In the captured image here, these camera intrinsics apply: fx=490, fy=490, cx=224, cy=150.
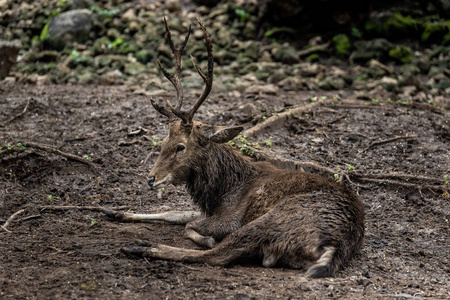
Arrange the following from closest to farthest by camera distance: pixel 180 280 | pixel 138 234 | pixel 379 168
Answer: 1. pixel 180 280
2. pixel 138 234
3. pixel 379 168

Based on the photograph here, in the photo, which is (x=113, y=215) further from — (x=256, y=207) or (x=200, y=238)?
(x=256, y=207)

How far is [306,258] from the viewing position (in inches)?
202

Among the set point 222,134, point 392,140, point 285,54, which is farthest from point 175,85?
point 285,54

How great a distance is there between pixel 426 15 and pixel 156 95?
30.2 ft

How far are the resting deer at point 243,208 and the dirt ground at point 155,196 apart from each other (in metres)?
0.20

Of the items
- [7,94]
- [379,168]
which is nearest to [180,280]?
[379,168]

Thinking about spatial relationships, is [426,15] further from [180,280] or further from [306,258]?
[180,280]

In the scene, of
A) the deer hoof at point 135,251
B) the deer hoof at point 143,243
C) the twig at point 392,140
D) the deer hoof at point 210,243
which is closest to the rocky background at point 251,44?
the twig at point 392,140

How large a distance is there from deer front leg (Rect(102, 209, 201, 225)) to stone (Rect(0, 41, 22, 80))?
30.2 feet

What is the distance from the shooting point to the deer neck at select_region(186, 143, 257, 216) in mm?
6285

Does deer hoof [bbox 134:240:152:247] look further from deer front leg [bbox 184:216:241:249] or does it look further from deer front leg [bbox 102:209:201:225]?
deer front leg [bbox 102:209:201:225]

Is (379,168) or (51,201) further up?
(51,201)

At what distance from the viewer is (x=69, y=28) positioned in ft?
51.5

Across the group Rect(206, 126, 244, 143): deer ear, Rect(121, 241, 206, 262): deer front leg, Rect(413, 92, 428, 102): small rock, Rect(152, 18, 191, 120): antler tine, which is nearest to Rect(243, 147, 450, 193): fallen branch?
Rect(206, 126, 244, 143): deer ear
